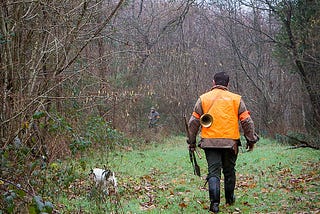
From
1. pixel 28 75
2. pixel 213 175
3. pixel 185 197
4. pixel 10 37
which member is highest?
pixel 10 37

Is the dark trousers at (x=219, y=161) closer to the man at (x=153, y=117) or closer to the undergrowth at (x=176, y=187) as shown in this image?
the undergrowth at (x=176, y=187)

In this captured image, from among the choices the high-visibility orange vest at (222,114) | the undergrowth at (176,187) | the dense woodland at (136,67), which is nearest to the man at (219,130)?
the high-visibility orange vest at (222,114)

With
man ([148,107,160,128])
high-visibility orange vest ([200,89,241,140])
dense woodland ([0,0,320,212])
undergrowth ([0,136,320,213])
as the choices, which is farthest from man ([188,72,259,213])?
man ([148,107,160,128])

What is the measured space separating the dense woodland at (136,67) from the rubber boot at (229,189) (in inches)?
69.5

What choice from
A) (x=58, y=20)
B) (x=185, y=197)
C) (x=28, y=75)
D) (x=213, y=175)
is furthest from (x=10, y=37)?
(x=185, y=197)

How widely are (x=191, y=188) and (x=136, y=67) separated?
45.3 feet

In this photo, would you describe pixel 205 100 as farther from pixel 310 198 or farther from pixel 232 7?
pixel 232 7

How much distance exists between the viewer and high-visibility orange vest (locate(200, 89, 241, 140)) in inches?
278

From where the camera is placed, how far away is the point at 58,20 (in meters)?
8.09

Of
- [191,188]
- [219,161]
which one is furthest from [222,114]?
[191,188]

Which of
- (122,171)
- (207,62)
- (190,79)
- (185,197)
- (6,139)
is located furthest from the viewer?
(207,62)

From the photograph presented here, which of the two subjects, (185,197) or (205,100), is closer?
(205,100)

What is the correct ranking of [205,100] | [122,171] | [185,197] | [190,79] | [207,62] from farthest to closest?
[207,62], [190,79], [122,171], [185,197], [205,100]

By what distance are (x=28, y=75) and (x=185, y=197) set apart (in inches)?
137
